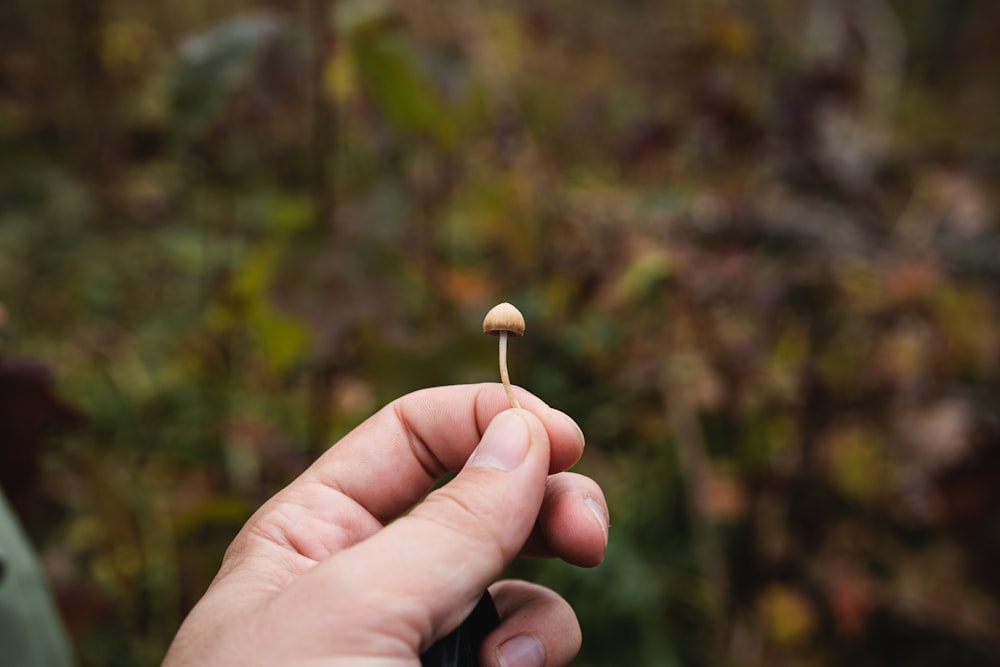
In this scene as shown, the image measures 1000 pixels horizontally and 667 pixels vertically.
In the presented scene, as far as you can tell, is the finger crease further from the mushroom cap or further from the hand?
the mushroom cap

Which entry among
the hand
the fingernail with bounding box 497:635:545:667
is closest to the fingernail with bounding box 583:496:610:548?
the hand

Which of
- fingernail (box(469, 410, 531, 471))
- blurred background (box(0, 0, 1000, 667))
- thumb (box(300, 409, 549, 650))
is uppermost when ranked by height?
fingernail (box(469, 410, 531, 471))

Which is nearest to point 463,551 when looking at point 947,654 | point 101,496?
point 101,496

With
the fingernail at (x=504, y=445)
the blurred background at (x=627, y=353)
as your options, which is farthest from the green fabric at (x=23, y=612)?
the fingernail at (x=504, y=445)

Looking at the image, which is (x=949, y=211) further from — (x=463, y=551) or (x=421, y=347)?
(x=463, y=551)

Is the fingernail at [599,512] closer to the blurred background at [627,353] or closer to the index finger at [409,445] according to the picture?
the index finger at [409,445]
